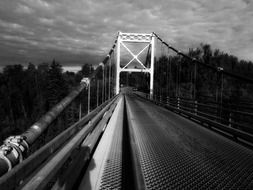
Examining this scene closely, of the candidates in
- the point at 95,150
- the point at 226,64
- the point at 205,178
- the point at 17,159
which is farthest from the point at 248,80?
the point at 226,64

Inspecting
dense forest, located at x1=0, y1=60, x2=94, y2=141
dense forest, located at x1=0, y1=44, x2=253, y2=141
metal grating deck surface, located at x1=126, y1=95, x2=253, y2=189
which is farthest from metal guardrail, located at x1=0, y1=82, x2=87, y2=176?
dense forest, located at x1=0, y1=60, x2=94, y2=141

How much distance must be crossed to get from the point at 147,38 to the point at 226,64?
3753 centimetres

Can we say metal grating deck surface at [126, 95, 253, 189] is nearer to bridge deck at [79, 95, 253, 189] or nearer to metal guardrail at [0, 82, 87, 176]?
bridge deck at [79, 95, 253, 189]

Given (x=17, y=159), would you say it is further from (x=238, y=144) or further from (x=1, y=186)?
(x=238, y=144)

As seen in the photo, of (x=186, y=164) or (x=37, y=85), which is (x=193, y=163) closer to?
(x=186, y=164)

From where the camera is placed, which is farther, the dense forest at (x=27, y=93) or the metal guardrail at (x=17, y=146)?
the dense forest at (x=27, y=93)

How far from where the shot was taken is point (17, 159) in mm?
1640

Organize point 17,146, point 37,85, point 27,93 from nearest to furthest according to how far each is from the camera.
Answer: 1. point 17,146
2. point 27,93
3. point 37,85

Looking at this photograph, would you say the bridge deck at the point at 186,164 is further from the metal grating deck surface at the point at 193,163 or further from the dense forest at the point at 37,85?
the dense forest at the point at 37,85

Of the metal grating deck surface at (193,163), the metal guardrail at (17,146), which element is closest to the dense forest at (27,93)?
the metal grating deck surface at (193,163)

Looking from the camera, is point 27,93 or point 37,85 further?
point 37,85

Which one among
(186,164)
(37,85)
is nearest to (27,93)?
(37,85)

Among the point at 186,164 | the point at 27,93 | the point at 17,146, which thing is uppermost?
the point at 17,146

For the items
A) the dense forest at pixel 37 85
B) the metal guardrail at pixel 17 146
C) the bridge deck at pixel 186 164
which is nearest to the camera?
the metal guardrail at pixel 17 146
